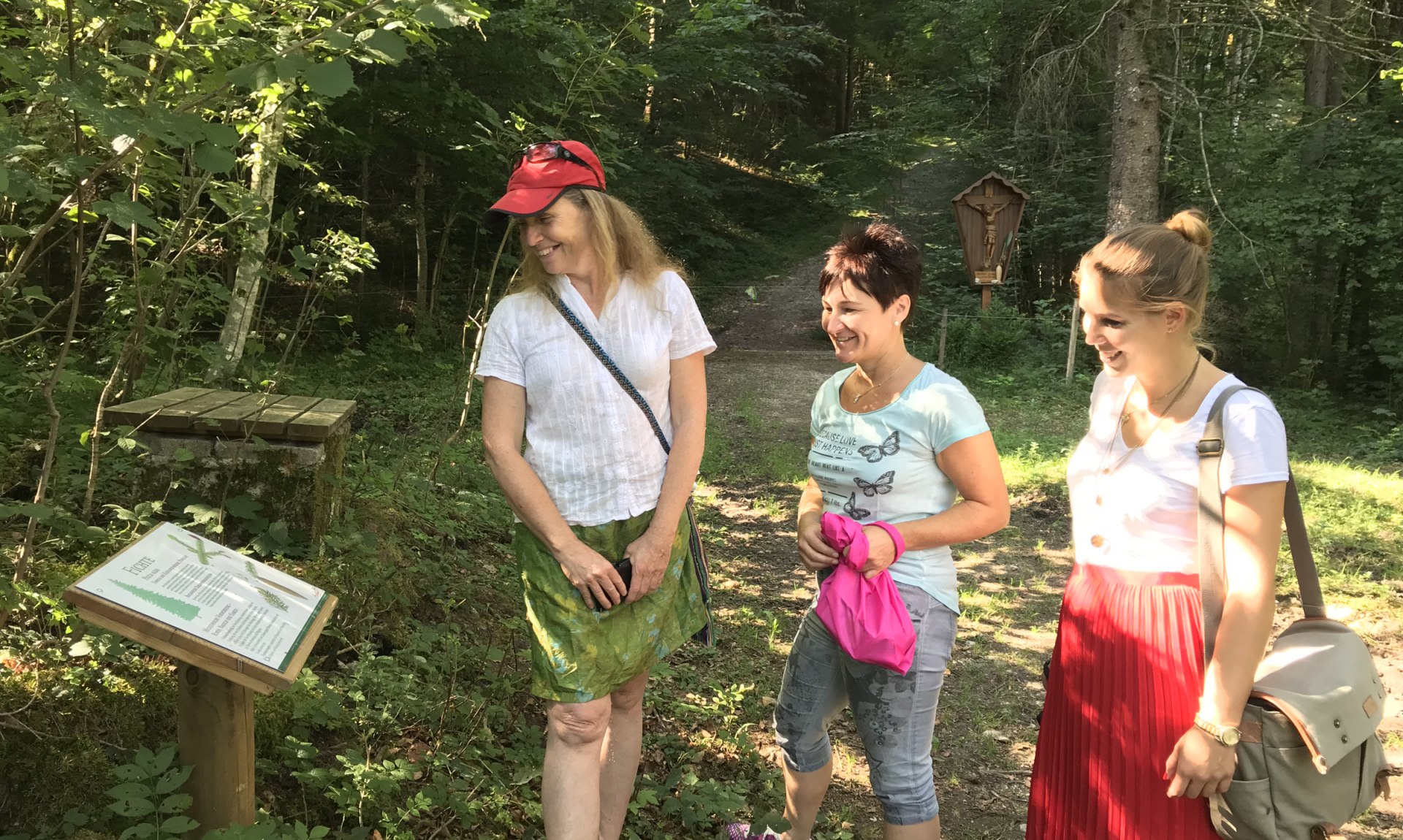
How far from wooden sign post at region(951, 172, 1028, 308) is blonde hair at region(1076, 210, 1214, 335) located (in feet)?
→ 29.7

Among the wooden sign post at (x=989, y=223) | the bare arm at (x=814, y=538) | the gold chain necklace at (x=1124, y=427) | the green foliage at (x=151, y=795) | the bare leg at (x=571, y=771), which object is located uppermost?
the wooden sign post at (x=989, y=223)

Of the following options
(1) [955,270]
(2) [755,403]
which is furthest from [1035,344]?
(2) [755,403]

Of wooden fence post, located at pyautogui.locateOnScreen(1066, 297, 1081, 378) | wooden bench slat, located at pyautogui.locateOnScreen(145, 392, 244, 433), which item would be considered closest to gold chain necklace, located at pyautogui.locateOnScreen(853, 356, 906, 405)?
wooden bench slat, located at pyautogui.locateOnScreen(145, 392, 244, 433)

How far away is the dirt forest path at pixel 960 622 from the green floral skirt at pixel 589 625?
1176mm

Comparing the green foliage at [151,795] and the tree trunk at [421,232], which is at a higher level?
the tree trunk at [421,232]

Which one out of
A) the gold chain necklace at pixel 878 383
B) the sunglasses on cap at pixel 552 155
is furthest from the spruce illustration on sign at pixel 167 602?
the gold chain necklace at pixel 878 383

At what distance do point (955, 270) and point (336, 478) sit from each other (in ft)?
51.3

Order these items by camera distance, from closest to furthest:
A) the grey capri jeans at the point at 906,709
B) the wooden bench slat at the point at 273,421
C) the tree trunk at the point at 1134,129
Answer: the grey capri jeans at the point at 906,709, the wooden bench slat at the point at 273,421, the tree trunk at the point at 1134,129

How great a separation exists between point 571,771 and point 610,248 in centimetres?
130

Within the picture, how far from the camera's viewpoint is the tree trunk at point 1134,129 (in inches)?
381

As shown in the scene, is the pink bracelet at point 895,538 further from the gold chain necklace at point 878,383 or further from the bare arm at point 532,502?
the bare arm at point 532,502

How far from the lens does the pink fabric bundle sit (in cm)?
208

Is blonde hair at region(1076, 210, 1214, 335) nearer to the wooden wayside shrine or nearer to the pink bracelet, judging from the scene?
the pink bracelet

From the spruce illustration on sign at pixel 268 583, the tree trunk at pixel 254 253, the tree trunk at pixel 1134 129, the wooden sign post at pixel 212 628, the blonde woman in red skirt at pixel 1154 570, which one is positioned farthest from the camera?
the tree trunk at pixel 1134 129
